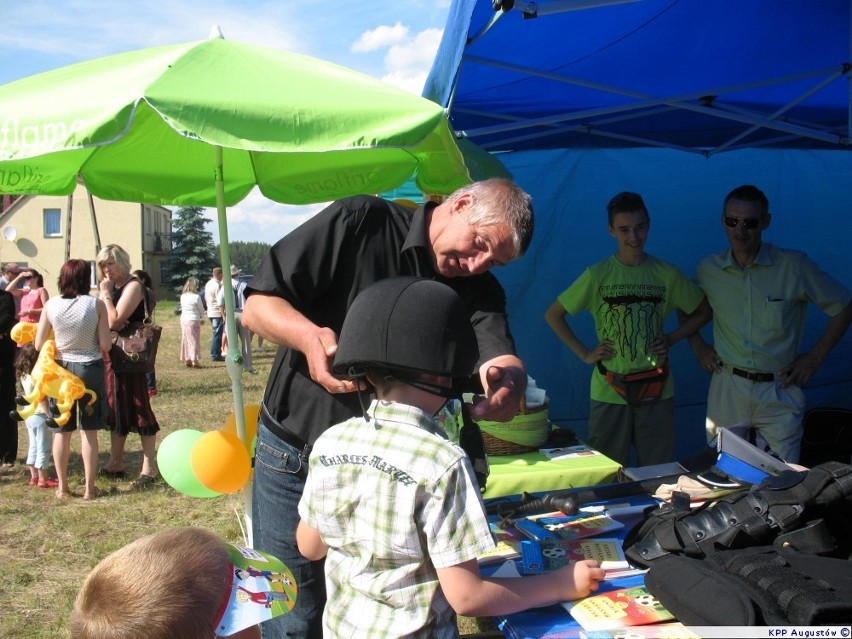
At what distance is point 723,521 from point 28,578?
12.6 feet

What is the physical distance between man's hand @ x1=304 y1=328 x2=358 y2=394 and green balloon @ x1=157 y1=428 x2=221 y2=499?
38.9 inches

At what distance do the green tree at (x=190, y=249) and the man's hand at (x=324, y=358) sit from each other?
42128mm

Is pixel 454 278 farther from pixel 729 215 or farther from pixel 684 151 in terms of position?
pixel 684 151

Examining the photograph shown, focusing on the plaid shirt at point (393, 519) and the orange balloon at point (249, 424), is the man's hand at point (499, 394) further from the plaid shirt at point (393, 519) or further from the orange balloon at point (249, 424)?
the orange balloon at point (249, 424)

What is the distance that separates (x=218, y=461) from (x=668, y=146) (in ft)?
12.6

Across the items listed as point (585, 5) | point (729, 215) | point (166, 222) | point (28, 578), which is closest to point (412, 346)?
point (585, 5)

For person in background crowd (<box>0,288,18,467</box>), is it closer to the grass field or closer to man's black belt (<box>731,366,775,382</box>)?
the grass field

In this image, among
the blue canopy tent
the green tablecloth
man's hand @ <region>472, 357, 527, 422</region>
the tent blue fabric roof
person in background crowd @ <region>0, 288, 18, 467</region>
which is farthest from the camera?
person in background crowd @ <region>0, 288, 18, 467</region>

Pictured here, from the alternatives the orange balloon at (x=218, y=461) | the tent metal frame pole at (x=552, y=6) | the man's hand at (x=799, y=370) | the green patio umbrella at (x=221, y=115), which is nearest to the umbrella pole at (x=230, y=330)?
the green patio umbrella at (x=221, y=115)

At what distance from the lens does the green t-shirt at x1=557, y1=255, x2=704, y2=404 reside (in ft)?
12.4

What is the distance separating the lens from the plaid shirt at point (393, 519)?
50.5 inches

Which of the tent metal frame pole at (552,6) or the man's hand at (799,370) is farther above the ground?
the tent metal frame pole at (552,6)

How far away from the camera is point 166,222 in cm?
5119

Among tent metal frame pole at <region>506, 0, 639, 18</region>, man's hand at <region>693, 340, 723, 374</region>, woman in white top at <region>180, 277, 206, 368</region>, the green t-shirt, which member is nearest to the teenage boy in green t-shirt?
the green t-shirt
